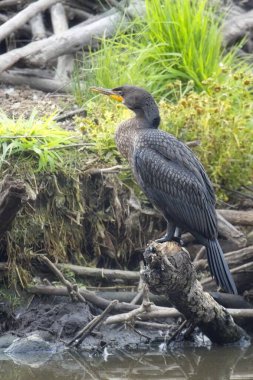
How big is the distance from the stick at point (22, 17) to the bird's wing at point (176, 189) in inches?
111

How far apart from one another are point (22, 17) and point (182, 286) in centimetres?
392

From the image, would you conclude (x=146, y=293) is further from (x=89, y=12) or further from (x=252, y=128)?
Result: (x=89, y=12)

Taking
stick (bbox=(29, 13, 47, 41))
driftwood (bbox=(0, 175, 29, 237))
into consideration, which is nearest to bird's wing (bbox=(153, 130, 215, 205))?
driftwood (bbox=(0, 175, 29, 237))

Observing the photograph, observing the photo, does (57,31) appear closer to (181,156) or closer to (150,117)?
(150,117)

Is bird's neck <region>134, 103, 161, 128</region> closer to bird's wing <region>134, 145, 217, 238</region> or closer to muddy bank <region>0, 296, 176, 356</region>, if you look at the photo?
bird's wing <region>134, 145, 217, 238</region>

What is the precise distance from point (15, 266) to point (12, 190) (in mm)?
1461

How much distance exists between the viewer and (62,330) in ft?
24.4

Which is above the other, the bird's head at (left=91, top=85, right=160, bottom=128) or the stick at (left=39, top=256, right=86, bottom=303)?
the bird's head at (left=91, top=85, right=160, bottom=128)

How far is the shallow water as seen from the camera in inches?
269

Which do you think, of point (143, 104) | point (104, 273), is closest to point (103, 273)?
point (104, 273)

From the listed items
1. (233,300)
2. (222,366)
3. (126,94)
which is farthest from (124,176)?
(222,366)

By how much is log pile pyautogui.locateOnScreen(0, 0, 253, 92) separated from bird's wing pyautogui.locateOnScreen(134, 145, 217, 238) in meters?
2.59

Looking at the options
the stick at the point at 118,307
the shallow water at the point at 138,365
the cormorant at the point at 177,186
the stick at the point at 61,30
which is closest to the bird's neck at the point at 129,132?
the cormorant at the point at 177,186

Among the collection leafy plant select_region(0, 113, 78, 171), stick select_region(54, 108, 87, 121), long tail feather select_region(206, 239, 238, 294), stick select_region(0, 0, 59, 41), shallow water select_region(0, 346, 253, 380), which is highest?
stick select_region(0, 0, 59, 41)
